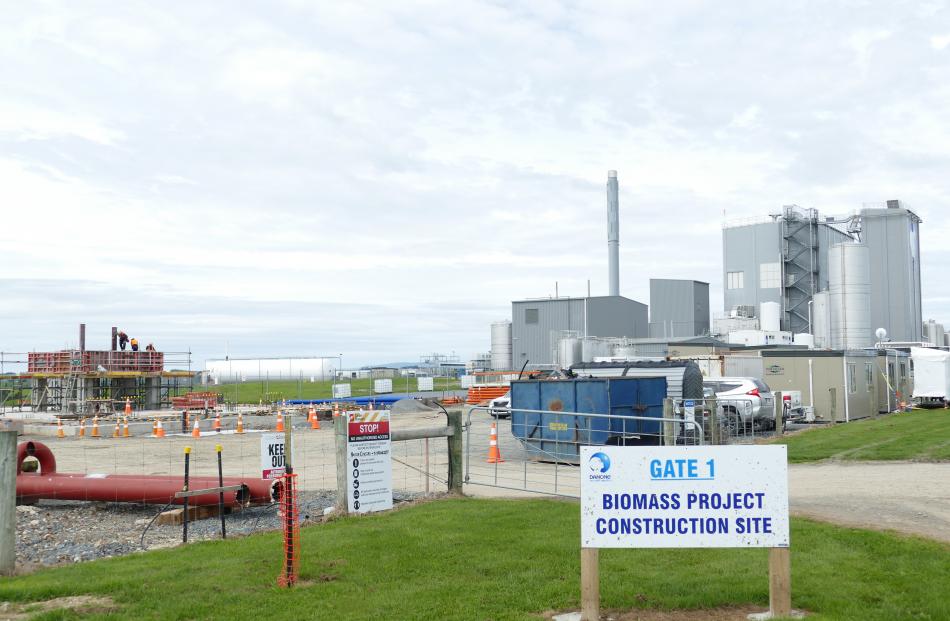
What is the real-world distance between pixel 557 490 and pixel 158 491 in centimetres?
645

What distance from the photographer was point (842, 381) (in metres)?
28.4

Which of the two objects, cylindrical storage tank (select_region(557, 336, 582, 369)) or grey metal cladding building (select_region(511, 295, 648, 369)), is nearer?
cylindrical storage tank (select_region(557, 336, 582, 369))

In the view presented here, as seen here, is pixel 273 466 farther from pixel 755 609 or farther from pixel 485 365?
pixel 485 365

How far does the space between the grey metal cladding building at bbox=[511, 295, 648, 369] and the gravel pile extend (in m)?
45.9

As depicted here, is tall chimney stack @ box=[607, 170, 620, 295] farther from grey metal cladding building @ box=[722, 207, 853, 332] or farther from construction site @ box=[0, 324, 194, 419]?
construction site @ box=[0, 324, 194, 419]

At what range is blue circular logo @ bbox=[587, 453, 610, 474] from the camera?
6609mm

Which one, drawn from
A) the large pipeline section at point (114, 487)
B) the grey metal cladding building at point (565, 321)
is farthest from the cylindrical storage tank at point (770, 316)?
the large pipeline section at point (114, 487)

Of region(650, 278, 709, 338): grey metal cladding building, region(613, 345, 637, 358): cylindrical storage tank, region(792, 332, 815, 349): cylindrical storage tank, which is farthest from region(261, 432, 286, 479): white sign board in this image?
region(650, 278, 709, 338): grey metal cladding building

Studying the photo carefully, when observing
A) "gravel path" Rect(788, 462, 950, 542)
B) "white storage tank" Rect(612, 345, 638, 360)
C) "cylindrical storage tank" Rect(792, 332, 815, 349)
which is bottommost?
"gravel path" Rect(788, 462, 950, 542)

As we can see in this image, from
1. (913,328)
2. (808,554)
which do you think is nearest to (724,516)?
(808,554)

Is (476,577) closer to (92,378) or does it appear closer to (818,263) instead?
(92,378)

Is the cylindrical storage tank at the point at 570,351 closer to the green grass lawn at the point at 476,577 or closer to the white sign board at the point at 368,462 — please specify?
the white sign board at the point at 368,462

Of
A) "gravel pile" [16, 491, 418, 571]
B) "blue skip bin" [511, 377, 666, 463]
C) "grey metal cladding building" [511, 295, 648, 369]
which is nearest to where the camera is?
"gravel pile" [16, 491, 418, 571]

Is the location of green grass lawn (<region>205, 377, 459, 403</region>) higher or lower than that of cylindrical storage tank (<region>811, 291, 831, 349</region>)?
lower
